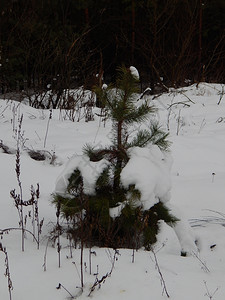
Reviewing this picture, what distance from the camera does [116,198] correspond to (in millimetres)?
2092

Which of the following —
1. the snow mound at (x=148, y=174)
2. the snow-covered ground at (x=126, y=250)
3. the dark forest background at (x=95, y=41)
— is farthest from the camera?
the dark forest background at (x=95, y=41)

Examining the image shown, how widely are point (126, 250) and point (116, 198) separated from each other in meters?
0.30

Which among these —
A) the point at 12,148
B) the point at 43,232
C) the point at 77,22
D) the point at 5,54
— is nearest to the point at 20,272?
the point at 43,232

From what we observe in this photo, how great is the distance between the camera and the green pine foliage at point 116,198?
6.72ft

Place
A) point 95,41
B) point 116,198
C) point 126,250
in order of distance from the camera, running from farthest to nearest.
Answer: point 95,41 → point 116,198 → point 126,250

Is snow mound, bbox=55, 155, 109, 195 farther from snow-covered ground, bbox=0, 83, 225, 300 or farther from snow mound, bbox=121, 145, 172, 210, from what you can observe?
snow-covered ground, bbox=0, 83, 225, 300

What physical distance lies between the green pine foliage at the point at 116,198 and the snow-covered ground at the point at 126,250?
4.4 inches

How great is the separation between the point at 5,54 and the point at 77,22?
4.83m

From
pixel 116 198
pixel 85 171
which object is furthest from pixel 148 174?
pixel 85 171

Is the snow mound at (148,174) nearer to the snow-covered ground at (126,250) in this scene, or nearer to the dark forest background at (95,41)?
the snow-covered ground at (126,250)

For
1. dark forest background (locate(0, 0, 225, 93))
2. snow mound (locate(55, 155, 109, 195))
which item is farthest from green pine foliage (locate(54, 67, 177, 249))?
dark forest background (locate(0, 0, 225, 93))

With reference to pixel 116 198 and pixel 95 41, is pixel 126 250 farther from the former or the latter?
pixel 95 41

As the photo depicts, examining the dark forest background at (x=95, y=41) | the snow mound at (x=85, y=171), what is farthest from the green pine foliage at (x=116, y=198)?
the dark forest background at (x=95, y=41)

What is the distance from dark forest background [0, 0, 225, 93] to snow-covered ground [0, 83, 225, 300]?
323cm
